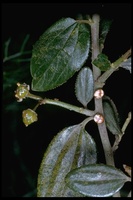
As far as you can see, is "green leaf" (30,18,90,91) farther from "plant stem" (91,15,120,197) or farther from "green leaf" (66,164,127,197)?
"green leaf" (66,164,127,197)

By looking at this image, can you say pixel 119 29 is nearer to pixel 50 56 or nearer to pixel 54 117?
pixel 50 56

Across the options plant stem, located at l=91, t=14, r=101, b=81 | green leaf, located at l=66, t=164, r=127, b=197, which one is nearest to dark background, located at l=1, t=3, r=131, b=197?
plant stem, located at l=91, t=14, r=101, b=81

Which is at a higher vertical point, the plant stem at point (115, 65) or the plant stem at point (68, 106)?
the plant stem at point (115, 65)

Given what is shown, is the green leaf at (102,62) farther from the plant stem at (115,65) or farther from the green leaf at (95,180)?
the green leaf at (95,180)

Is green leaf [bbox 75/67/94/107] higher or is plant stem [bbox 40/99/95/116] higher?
green leaf [bbox 75/67/94/107]

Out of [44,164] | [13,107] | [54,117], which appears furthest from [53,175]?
[13,107]

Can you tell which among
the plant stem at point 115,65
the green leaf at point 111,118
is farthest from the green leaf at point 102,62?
the green leaf at point 111,118
